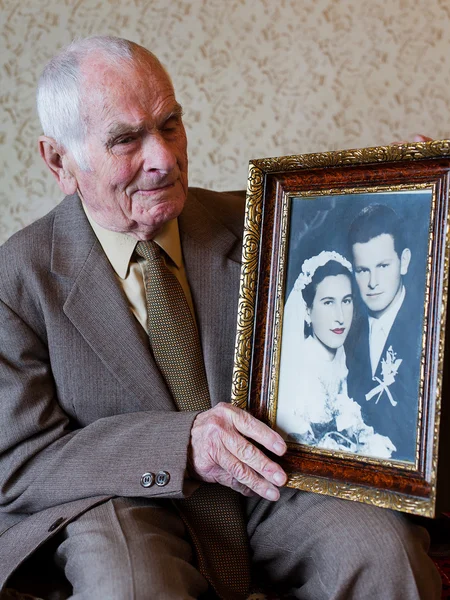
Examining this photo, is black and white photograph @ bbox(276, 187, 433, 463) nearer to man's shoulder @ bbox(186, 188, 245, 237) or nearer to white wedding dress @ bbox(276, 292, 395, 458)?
white wedding dress @ bbox(276, 292, 395, 458)

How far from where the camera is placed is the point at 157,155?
56.2 inches

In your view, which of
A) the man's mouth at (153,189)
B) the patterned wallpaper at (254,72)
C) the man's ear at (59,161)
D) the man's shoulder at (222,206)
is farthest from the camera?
the patterned wallpaper at (254,72)

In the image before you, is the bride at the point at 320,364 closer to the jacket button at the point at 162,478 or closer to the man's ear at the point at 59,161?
the jacket button at the point at 162,478

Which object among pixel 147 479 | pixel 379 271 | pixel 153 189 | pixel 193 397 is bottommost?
pixel 147 479

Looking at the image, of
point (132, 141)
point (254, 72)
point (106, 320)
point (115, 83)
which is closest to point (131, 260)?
point (106, 320)

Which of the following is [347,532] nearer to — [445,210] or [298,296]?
[298,296]

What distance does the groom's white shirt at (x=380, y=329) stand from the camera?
1188 millimetres

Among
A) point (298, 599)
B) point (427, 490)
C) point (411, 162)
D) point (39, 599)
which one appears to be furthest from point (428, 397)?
point (39, 599)

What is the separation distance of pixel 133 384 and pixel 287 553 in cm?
43

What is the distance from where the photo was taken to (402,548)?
122 centimetres

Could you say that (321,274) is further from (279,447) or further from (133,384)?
(133,384)

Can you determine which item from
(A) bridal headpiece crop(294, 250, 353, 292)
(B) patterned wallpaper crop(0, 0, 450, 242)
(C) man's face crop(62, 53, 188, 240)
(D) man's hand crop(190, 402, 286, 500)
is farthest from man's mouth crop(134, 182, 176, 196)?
(B) patterned wallpaper crop(0, 0, 450, 242)

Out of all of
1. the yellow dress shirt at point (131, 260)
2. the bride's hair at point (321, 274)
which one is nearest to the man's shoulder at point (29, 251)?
the yellow dress shirt at point (131, 260)

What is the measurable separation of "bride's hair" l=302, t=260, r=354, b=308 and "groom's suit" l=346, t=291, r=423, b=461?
87 mm
